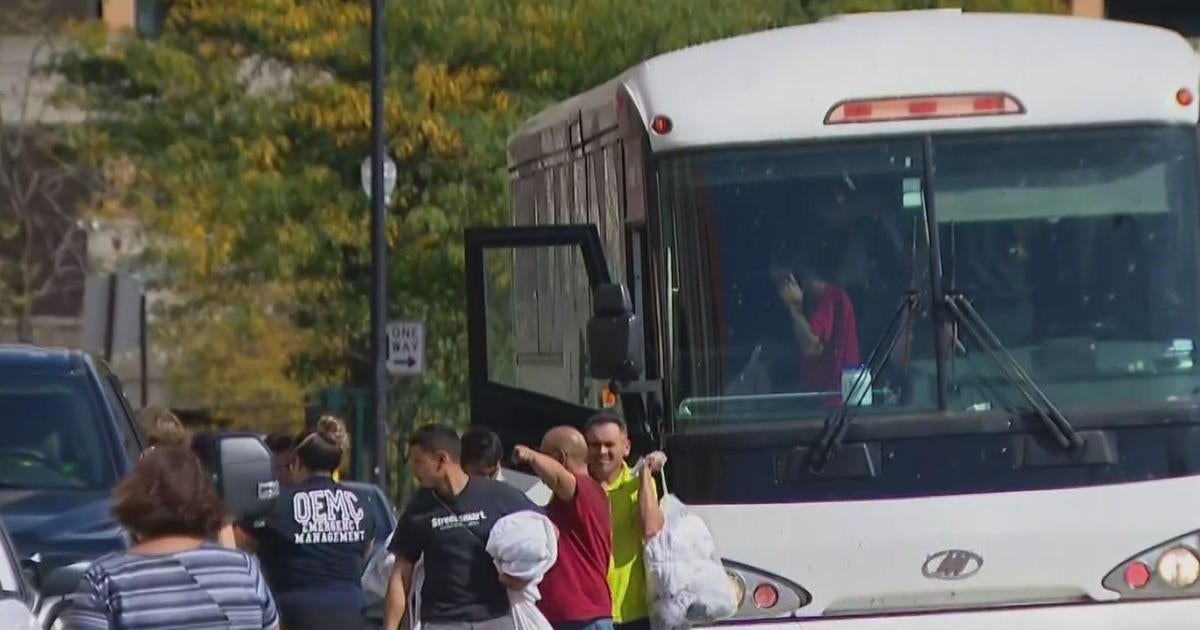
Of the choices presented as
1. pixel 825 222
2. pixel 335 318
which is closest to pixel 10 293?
pixel 335 318

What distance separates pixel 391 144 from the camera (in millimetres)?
28359

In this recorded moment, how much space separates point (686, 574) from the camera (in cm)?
906

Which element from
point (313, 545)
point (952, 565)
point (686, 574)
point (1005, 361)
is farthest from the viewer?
point (313, 545)

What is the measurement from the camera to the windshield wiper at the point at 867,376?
30.7 ft

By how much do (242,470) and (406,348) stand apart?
16250 mm

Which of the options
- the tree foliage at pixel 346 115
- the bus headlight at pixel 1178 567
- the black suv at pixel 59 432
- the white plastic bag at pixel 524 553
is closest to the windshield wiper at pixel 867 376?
the white plastic bag at pixel 524 553

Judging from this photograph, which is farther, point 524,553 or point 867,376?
point 867,376

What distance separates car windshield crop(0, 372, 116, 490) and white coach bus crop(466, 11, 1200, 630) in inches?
88.3

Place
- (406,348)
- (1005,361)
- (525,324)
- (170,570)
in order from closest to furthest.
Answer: (170,570) → (1005,361) → (525,324) → (406,348)

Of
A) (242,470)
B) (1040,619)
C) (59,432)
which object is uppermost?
(59,432)

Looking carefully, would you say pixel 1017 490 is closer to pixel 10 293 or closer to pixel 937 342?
pixel 937 342

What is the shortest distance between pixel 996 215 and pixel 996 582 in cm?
144

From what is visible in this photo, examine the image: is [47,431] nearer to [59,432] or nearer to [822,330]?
[59,432]

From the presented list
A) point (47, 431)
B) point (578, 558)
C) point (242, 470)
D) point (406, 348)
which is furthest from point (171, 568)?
point (406, 348)
